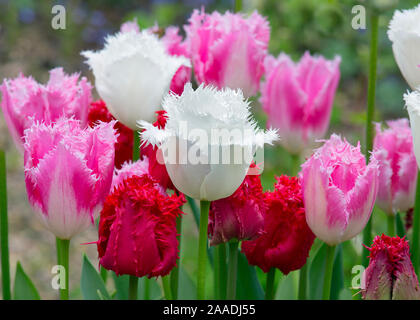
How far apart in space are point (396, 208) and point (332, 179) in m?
0.26

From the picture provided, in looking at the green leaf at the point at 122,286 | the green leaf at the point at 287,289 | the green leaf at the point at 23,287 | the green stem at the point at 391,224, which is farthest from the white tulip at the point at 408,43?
the green leaf at the point at 23,287

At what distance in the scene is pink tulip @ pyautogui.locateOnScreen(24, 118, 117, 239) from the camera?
0.67 metres

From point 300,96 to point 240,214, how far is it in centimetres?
37

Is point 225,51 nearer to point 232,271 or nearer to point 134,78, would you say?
point 134,78

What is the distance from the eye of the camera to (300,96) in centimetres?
101

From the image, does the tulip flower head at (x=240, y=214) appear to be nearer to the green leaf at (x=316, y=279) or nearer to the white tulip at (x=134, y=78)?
the white tulip at (x=134, y=78)

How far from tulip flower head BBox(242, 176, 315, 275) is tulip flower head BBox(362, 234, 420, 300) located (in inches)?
3.8

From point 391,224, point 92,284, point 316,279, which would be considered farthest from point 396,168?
point 92,284

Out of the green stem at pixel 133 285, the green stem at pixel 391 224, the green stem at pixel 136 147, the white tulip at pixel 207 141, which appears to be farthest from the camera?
the green stem at pixel 391 224

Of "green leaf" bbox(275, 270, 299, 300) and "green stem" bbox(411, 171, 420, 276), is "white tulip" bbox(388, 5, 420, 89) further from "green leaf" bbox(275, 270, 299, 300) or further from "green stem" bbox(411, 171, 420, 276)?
"green leaf" bbox(275, 270, 299, 300)

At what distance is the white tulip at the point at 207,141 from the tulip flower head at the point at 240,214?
6 centimetres

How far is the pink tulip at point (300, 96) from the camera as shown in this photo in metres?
1.00

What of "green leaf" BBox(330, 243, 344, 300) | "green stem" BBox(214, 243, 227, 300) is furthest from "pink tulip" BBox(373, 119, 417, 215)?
"green stem" BBox(214, 243, 227, 300)

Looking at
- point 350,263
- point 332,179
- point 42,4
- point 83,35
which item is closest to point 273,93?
point 332,179
